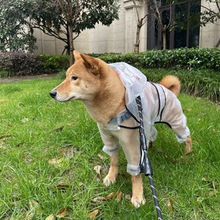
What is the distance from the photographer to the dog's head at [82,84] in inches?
63.7

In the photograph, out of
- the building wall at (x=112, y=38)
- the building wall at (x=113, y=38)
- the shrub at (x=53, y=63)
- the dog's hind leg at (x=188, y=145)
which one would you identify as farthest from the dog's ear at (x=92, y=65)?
the building wall at (x=112, y=38)

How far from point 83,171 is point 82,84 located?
35.0 inches

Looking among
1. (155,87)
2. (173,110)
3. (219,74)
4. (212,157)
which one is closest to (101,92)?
(155,87)

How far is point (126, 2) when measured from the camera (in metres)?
11.8

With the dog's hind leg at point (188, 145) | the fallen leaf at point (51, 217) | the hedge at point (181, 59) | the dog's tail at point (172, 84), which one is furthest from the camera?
the hedge at point (181, 59)

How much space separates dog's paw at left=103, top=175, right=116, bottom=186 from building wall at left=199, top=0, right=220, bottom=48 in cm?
860

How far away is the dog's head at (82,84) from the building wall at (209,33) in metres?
8.76

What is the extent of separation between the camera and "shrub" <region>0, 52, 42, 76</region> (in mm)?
8656

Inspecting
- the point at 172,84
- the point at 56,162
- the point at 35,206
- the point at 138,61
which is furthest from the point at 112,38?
the point at 35,206

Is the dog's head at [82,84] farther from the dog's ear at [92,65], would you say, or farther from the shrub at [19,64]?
the shrub at [19,64]

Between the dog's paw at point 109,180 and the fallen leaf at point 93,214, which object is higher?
the dog's paw at point 109,180

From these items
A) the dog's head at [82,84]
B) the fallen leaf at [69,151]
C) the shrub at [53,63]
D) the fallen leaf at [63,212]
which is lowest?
the fallen leaf at [63,212]

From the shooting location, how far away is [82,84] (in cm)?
162

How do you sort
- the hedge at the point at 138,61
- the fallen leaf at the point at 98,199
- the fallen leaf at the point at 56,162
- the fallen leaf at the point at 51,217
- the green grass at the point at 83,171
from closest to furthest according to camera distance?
the fallen leaf at the point at 51,217 < the green grass at the point at 83,171 < the fallen leaf at the point at 98,199 < the fallen leaf at the point at 56,162 < the hedge at the point at 138,61
